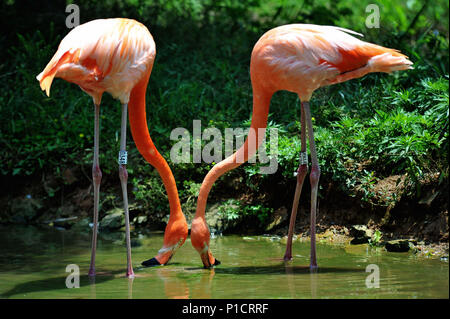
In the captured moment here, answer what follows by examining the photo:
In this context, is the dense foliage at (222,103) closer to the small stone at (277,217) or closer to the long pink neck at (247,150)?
the small stone at (277,217)

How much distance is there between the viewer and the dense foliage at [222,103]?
5910mm

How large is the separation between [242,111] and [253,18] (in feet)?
12.4

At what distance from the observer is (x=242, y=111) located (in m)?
7.75

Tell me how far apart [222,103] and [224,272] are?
3555 millimetres

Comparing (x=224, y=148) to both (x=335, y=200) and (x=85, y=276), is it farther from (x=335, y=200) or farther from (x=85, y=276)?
(x=85, y=276)

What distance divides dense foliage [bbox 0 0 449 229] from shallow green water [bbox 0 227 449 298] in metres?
0.77

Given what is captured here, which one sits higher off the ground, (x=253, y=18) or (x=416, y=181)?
(x=253, y=18)

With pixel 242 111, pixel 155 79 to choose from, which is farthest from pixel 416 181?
pixel 155 79

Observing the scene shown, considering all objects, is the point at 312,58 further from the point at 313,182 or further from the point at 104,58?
the point at 104,58

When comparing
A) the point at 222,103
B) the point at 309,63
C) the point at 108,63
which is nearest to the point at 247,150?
the point at 309,63

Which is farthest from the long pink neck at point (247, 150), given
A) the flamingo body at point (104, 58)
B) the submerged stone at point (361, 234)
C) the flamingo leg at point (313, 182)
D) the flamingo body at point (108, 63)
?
the submerged stone at point (361, 234)

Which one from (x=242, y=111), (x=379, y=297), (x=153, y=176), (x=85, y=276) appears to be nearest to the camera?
(x=379, y=297)

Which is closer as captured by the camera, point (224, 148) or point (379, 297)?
point (379, 297)

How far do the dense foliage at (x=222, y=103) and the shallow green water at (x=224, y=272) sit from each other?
0.77m
